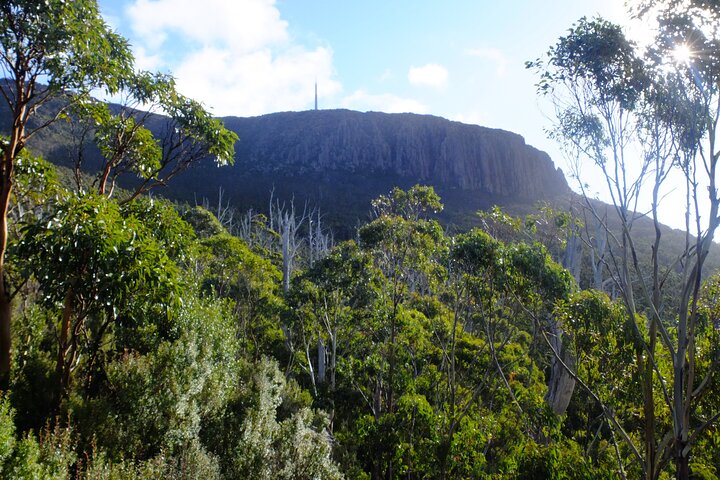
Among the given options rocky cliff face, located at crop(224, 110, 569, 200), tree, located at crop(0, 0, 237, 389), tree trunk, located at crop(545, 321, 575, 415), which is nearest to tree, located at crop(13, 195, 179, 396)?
tree, located at crop(0, 0, 237, 389)

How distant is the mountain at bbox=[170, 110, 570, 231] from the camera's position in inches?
2785

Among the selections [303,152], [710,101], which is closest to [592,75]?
[710,101]

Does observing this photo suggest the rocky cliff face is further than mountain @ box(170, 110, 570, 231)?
Yes

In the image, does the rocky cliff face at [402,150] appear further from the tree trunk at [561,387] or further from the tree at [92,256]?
the tree at [92,256]

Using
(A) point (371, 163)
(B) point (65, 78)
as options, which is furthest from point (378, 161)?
(B) point (65, 78)

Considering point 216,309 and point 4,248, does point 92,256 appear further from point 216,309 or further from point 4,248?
point 216,309

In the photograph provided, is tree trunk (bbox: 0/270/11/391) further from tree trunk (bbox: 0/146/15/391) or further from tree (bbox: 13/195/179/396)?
tree (bbox: 13/195/179/396)

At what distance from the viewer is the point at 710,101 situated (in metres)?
5.44

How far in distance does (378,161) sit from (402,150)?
6.88 meters

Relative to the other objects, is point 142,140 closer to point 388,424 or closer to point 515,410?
point 388,424

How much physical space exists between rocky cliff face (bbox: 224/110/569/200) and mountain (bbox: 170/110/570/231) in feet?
0.68

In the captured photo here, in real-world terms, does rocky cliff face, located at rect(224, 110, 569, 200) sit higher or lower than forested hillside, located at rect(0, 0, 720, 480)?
higher

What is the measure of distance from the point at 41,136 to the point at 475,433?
185 feet

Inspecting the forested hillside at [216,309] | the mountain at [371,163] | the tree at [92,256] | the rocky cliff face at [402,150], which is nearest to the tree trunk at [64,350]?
the forested hillside at [216,309]
